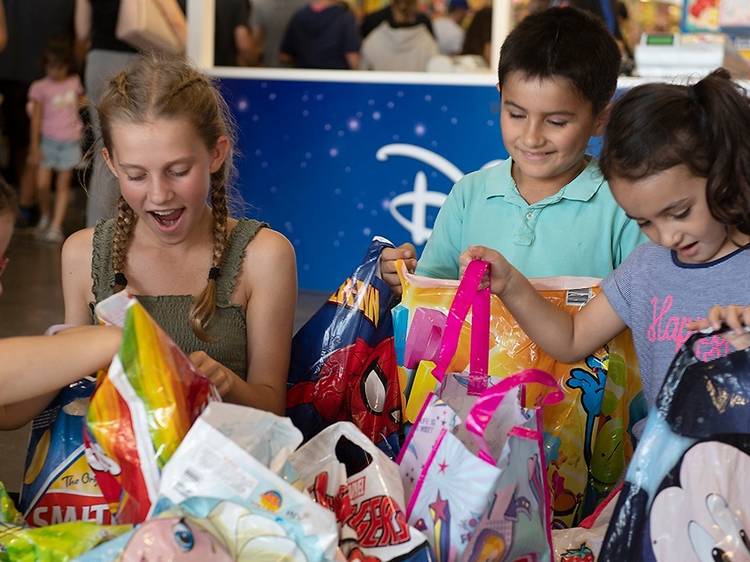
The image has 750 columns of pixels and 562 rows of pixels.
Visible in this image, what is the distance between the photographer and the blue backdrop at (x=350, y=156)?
504cm

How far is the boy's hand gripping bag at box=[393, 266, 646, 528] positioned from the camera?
2018mm

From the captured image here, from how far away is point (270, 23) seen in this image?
23.2 ft

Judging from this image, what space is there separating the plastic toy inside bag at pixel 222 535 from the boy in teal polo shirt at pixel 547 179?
32.5 inches

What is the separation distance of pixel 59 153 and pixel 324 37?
1919 mm

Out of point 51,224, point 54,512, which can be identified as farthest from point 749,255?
point 51,224

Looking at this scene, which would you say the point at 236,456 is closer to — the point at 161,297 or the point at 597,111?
the point at 161,297

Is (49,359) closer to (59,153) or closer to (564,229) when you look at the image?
(564,229)

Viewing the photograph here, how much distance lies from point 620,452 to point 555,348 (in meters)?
0.24

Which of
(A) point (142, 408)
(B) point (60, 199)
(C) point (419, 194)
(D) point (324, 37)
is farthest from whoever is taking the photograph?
(B) point (60, 199)

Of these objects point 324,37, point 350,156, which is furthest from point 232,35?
point 350,156

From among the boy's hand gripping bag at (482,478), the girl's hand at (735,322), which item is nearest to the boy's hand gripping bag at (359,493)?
the boy's hand gripping bag at (482,478)

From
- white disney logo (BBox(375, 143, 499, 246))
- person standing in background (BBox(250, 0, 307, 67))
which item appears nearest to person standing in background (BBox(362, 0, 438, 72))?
person standing in background (BBox(250, 0, 307, 67))

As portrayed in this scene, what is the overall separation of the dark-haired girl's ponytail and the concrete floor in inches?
81.3

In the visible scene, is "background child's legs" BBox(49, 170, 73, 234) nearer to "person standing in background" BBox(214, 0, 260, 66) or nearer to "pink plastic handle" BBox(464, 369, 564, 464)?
"person standing in background" BBox(214, 0, 260, 66)
